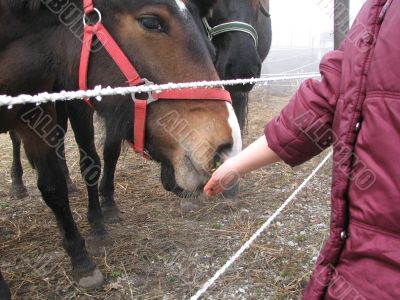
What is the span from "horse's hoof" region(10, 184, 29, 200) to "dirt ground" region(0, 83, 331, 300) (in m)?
0.06

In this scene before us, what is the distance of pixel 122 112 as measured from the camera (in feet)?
5.21

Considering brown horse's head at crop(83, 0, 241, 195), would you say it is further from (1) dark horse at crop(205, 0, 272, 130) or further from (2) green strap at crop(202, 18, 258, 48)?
(2) green strap at crop(202, 18, 258, 48)

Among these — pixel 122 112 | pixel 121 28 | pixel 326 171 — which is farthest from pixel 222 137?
pixel 326 171

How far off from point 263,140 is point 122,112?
0.64 m

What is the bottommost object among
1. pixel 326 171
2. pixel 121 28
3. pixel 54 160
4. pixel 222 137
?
pixel 326 171

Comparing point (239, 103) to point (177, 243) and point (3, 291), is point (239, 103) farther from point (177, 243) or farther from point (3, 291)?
Answer: point (3, 291)

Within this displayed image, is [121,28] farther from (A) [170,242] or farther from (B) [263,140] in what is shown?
(A) [170,242]

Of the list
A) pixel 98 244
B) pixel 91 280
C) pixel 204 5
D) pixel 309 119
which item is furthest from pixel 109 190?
pixel 309 119

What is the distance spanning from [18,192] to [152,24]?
9.30 feet

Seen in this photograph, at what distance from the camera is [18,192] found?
365 cm

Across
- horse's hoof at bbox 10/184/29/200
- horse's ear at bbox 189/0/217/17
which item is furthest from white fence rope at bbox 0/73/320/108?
horse's hoof at bbox 10/184/29/200

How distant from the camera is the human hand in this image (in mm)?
1278

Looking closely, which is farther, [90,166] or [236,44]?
[90,166]

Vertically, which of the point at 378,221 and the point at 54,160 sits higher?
the point at 378,221
